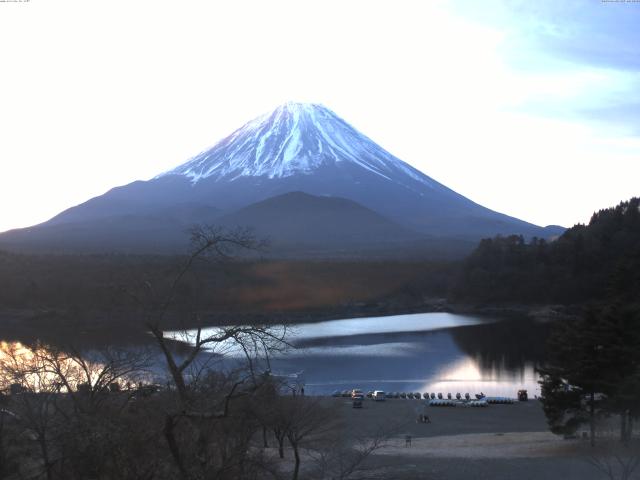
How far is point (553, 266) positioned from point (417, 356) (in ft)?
60.8

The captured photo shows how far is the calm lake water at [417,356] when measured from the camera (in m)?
17.3

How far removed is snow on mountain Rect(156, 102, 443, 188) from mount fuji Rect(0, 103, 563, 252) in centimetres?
12

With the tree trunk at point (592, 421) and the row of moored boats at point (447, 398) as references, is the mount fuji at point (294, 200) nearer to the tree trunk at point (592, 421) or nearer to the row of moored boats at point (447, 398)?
the row of moored boats at point (447, 398)

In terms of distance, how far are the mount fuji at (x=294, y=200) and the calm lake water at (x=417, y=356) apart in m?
34.9

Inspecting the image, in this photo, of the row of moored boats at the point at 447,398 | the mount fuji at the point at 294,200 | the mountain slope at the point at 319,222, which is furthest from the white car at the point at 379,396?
the mountain slope at the point at 319,222

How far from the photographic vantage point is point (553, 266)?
37.5m

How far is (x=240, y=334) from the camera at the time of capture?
3859 millimetres

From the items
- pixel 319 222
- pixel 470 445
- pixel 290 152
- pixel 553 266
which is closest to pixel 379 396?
pixel 470 445

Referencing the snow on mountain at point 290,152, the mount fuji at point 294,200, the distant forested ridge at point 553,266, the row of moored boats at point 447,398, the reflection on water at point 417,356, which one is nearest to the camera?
the row of moored boats at point 447,398

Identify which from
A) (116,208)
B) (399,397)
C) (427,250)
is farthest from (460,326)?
(116,208)

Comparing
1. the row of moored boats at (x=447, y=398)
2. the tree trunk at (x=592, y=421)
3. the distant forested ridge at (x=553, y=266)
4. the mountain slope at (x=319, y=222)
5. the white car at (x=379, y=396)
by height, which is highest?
the mountain slope at (x=319, y=222)

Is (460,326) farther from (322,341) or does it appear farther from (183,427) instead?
(183,427)

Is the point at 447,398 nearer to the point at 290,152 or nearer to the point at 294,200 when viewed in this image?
the point at 294,200

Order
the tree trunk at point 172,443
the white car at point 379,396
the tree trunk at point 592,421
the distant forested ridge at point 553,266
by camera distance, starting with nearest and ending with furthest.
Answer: the tree trunk at point 172,443 → the tree trunk at point 592,421 → the white car at point 379,396 → the distant forested ridge at point 553,266
